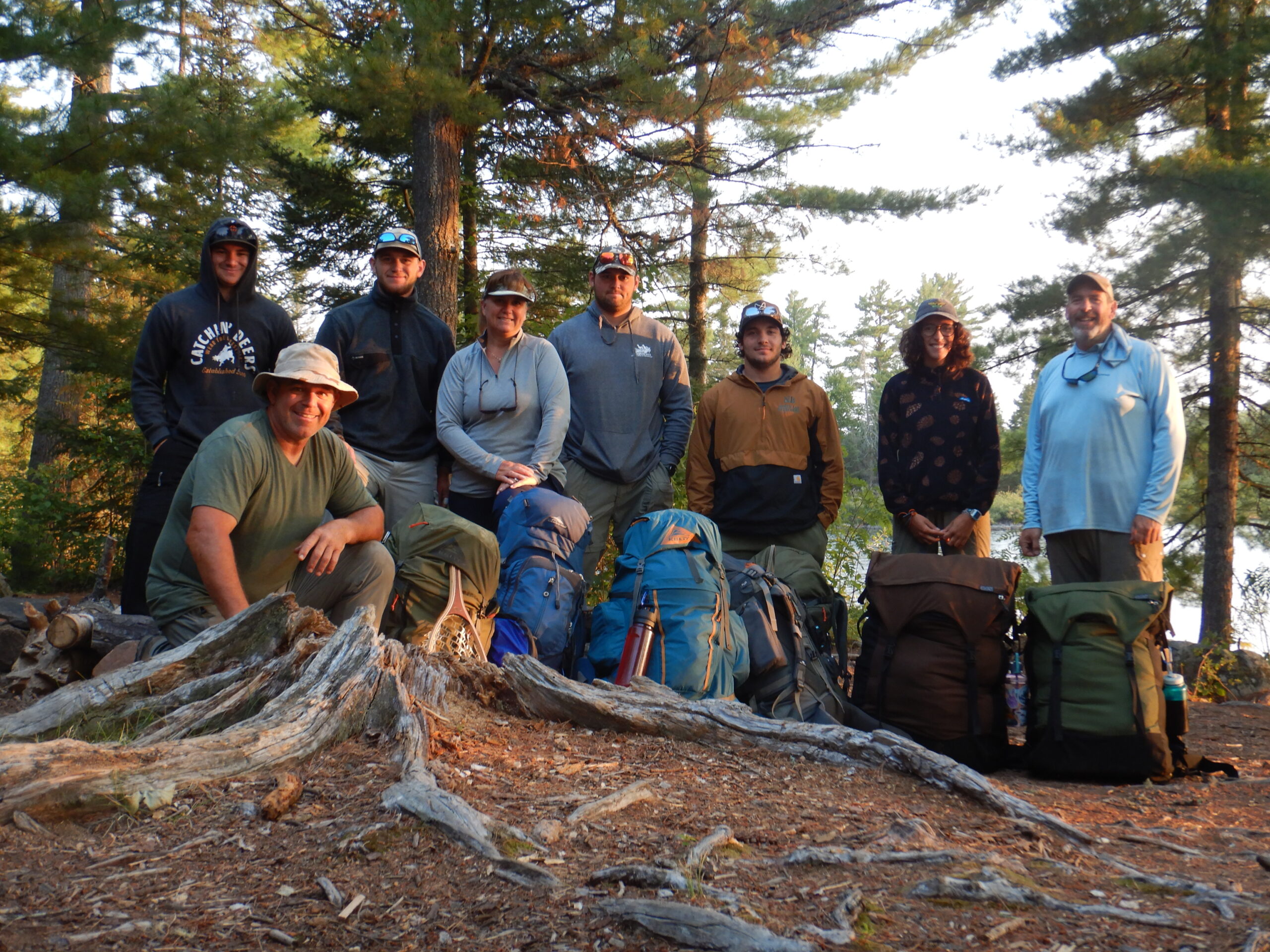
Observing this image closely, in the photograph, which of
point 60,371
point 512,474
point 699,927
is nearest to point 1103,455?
point 512,474

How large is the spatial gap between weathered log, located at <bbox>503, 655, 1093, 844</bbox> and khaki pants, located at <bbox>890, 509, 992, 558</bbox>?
2.11m

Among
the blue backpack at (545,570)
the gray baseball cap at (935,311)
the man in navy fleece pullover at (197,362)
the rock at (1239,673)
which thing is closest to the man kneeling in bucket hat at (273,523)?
the blue backpack at (545,570)

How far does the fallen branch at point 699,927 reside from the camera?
1823 mm

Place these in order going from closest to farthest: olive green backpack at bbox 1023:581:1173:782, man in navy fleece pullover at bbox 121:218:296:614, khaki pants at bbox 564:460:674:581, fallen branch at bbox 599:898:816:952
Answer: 1. fallen branch at bbox 599:898:816:952
2. olive green backpack at bbox 1023:581:1173:782
3. man in navy fleece pullover at bbox 121:218:296:614
4. khaki pants at bbox 564:460:674:581

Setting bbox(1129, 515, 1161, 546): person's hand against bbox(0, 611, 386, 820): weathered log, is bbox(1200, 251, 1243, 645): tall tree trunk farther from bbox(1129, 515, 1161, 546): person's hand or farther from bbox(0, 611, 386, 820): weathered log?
bbox(0, 611, 386, 820): weathered log

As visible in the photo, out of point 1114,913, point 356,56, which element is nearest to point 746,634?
point 1114,913

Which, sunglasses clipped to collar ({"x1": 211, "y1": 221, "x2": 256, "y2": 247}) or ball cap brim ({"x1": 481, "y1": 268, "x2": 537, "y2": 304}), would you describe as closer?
sunglasses clipped to collar ({"x1": 211, "y1": 221, "x2": 256, "y2": 247})

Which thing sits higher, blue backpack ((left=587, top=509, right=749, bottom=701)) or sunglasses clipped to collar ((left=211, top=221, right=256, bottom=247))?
sunglasses clipped to collar ((left=211, top=221, right=256, bottom=247))

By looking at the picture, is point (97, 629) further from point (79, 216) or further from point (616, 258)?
point (79, 216)

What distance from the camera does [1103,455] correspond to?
15.6ft

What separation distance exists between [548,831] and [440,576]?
2192mm

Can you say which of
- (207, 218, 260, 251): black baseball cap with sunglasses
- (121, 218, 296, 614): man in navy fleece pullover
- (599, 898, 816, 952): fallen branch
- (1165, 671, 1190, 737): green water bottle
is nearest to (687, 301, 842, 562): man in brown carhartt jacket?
(1165, 671, 1190, 737): green water bottle

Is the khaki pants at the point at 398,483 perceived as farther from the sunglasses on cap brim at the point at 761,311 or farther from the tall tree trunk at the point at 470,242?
the tall tree trunk at the point at 470,242

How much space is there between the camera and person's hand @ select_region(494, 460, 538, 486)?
4945mm
